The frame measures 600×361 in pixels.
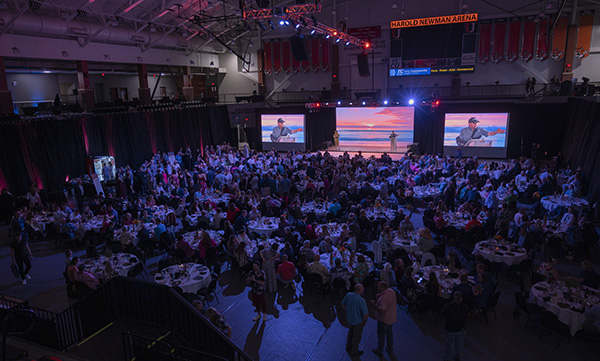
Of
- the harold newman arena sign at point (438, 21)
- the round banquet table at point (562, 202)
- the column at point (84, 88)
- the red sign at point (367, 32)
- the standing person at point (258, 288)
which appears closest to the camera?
the standing person at point (258, 288)

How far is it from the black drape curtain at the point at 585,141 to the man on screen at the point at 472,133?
361 centimetres

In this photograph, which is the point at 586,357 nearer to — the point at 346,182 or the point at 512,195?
the point at 512,195

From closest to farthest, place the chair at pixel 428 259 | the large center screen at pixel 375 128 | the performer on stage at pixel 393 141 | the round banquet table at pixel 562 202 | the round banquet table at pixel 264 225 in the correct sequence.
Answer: the chair at pixel 428 259
the round banquet table at pixel 264 225
the round banquet table at pixel 562 202
the performer on stage at pixel 393 141
the large center screen at pixel 375 128

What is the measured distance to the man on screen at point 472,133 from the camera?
2133 centimetres

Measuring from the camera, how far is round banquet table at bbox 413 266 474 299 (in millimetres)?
7255

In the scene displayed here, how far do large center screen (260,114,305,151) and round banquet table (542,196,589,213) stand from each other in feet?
52.7

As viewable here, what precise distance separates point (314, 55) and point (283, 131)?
5621 mm

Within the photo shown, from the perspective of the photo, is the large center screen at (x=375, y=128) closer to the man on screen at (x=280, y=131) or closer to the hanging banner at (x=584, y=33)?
the man on screen at (x=280, y=131)

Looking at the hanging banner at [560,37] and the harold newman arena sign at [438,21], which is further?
the hanging banner at [560,37]

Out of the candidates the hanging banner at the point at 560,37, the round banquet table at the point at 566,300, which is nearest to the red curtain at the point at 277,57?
the hanging banner at the point at 560,37

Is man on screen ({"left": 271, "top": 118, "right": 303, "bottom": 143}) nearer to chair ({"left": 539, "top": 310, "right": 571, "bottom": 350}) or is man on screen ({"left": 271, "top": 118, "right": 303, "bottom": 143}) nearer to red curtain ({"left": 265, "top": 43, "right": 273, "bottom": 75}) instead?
red curtain ({"left": 265, "top": 43, "right": 273, "bottom": 75})

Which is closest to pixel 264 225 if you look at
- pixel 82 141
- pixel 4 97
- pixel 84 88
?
pixel 82 141

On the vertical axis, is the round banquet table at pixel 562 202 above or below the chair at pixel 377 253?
above

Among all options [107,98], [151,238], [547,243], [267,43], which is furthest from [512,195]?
[107,98]
